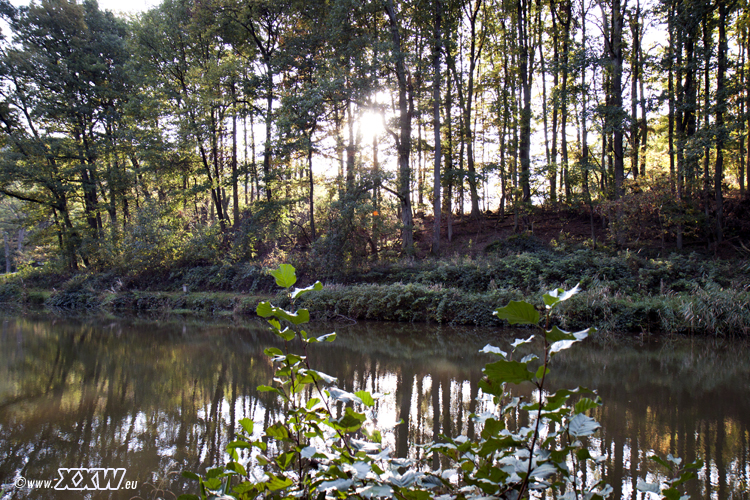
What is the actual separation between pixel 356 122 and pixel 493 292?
10761mm

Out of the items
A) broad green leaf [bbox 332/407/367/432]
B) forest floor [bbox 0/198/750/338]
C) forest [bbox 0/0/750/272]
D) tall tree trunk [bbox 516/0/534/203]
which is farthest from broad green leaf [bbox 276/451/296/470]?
tall tree trunk [bbox 516/0/534/203]

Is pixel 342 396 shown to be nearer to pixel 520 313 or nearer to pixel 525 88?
pixel 520 313

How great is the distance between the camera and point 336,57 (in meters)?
16.3

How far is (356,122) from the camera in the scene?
60.8 ft

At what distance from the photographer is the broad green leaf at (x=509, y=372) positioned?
1.16 m

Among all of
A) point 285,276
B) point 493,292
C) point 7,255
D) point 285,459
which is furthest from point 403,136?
point 7,255

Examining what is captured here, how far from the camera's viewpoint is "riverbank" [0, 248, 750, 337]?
9711mm

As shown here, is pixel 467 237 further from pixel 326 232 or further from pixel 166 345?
pixel 166 345

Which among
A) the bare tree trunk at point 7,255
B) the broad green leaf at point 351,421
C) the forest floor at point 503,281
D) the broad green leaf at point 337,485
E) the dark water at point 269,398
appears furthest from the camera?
the bare tree trunk at point 7,255

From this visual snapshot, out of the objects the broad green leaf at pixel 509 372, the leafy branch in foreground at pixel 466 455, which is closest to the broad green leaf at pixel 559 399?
the leafy branch in foreground at pixel 466 455

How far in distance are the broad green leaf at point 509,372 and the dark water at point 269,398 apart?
2.68 m

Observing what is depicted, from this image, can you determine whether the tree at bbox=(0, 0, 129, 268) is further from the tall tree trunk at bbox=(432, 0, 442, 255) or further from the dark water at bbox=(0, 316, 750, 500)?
the tall tree trunk at bbox=(432, 0, 442, 255)

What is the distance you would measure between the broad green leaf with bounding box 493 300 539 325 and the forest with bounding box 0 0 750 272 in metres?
13.8

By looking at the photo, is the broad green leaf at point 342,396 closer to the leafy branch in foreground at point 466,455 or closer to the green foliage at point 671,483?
the leafy branch in foreground at point 466,455
